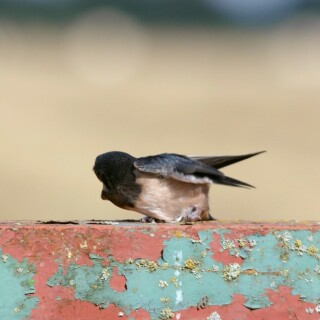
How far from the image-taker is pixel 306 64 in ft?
108

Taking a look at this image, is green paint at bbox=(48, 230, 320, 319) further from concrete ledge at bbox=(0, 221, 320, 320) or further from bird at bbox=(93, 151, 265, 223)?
bird at bbox=(93, 151, 265, 223)

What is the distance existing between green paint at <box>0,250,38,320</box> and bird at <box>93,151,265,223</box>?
259 centimetres

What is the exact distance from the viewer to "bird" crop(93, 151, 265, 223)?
5.19 metres

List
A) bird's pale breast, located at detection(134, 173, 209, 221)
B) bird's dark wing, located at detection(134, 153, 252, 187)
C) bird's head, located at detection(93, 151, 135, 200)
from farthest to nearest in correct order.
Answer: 1. bird's head, located at detection(93, 151, 135, 200)
2. bird's dark wing, located at detection(134, 153, 252, 187)
3. bird's pale breast, located at detection(134, 173, 209, 221)

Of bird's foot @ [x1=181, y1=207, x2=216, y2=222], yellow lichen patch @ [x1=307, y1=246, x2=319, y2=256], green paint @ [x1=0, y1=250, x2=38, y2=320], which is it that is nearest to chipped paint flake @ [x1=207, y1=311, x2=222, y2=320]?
yellow lichen patch @ [x1=307, y1=246, x2=319, y2=256]

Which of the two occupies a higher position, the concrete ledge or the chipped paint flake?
the concrete ledge

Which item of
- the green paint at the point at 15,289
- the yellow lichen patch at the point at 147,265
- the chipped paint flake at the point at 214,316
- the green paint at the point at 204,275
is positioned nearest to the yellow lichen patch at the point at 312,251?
the green paint at the point at 204,275

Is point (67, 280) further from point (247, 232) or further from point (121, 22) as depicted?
point (121, 22)

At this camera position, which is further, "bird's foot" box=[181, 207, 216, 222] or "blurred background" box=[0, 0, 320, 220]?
"blurred background" box=[0, 0, 320, 220]

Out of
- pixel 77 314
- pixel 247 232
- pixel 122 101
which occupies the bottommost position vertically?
pixel 122 101

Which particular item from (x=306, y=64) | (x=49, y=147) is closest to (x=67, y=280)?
(x=49, y=147)

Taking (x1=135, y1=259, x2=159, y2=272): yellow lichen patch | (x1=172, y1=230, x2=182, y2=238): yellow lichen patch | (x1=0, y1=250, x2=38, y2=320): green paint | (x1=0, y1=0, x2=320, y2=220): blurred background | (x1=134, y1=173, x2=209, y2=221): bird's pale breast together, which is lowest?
(x1=0, y1=0, x2=320, y2=220): blurred background

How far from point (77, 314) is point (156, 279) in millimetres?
209

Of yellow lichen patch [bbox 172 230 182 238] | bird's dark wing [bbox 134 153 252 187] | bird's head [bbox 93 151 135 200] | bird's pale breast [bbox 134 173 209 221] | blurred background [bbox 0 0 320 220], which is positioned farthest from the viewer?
blurred background [bbox 0 0 320 220]
